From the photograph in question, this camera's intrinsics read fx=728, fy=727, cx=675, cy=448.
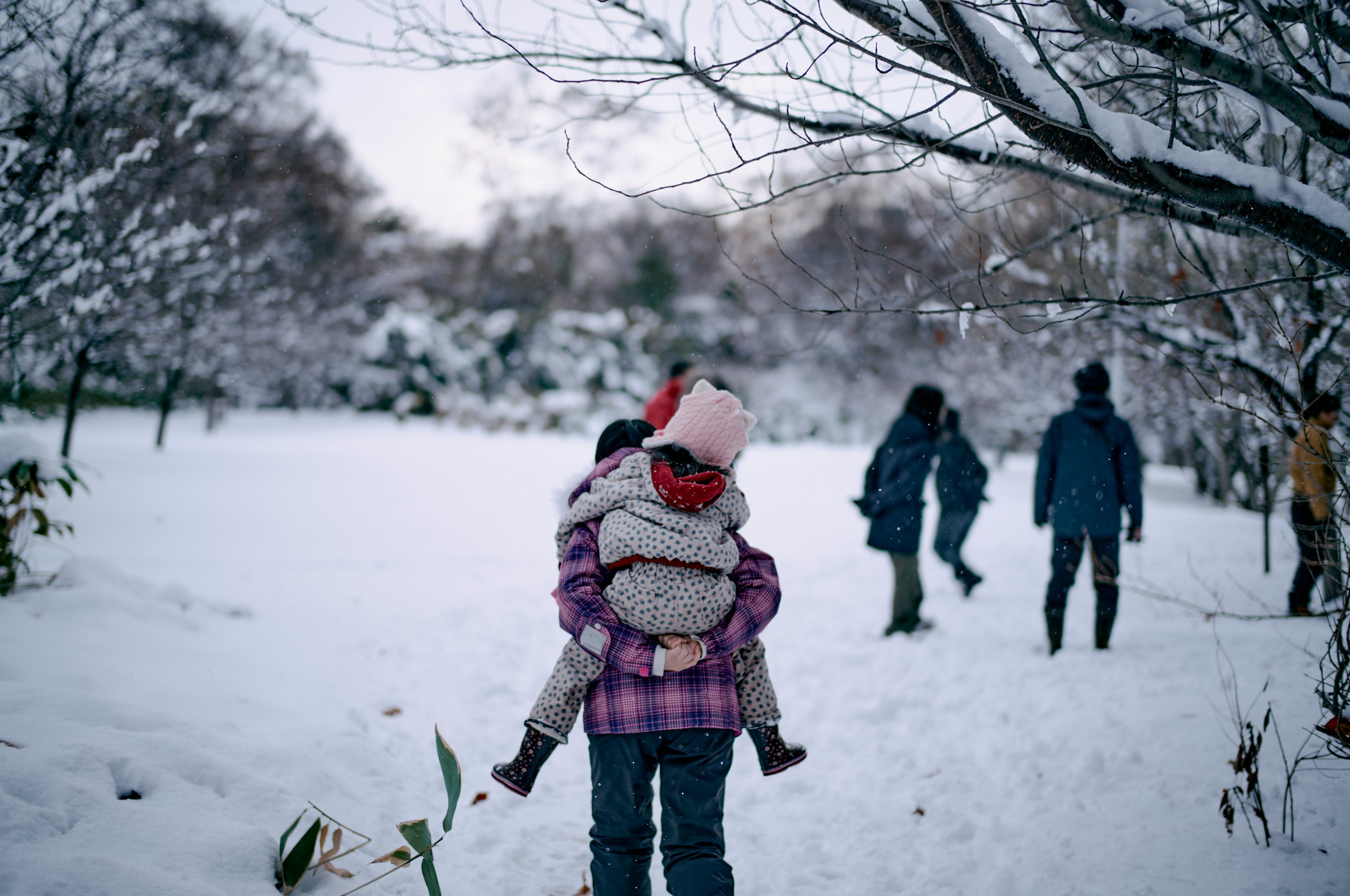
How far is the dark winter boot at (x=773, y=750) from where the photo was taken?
2.17 metres

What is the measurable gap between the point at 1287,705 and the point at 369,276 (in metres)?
21.9

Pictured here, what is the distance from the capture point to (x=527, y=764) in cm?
207

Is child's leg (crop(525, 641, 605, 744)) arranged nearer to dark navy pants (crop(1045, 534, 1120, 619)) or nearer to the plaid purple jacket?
the plaid purple jacket

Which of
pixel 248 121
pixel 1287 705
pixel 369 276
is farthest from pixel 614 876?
pixel 369 276

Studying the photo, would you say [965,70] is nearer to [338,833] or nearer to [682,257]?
[338,833]

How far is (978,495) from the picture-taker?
5863 millimetres

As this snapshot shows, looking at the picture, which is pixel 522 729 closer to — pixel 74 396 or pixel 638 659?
pixel 638 659

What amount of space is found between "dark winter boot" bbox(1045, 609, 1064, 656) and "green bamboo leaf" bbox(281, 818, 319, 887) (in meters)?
4.12

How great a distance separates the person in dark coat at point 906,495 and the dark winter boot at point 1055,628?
0.81 metres

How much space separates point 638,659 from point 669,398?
3991mm

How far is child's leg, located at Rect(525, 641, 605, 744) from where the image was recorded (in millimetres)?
2059

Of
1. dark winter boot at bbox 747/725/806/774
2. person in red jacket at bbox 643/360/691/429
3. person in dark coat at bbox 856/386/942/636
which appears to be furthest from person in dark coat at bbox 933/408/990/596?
dark winter boot at bbox 747/725/806/774

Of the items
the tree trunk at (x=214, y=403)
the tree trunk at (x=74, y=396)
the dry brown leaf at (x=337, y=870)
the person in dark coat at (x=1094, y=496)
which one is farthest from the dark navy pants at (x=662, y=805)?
the tree trunk at (x=214, y=403)

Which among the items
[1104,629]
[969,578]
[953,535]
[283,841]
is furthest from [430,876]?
[969,578]
